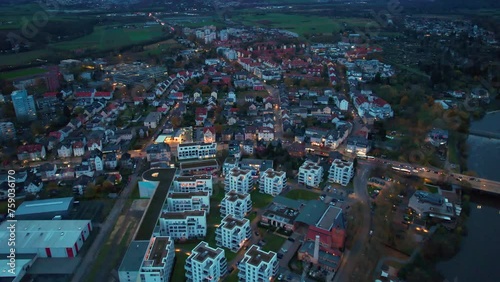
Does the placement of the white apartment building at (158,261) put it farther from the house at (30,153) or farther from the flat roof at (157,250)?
the house at (30,153)

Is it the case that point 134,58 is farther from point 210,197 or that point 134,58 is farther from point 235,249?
point 235,249

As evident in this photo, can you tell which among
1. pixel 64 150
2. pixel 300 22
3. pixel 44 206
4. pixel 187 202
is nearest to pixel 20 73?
pixel 64 150

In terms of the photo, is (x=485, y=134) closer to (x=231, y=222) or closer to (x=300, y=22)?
(x=231, y=222)

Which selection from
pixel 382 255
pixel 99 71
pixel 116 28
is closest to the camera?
pixel 382 255

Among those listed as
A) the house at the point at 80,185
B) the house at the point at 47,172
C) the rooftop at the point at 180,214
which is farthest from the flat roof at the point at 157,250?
the house at the point at 47,172

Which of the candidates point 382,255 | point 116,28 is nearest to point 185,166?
point 382,255
